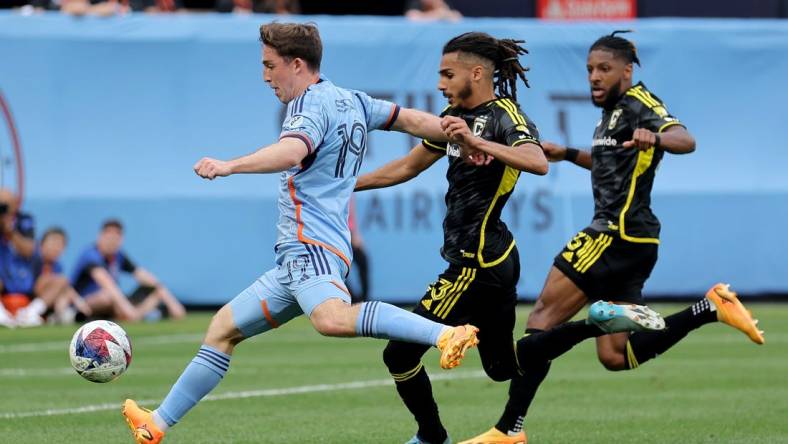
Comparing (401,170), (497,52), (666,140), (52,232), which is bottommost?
(52,232)

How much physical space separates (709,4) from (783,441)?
16.5 meters

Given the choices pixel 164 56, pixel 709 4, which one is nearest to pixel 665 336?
pixel 164 56

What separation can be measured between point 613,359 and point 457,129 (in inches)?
109

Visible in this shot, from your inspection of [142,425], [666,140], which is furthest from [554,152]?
[142,425]

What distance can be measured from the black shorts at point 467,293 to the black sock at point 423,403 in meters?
0.34

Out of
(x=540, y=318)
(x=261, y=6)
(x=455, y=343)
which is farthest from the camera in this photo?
(x=261, y=6)

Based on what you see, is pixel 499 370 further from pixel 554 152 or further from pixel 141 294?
pixel 141 294

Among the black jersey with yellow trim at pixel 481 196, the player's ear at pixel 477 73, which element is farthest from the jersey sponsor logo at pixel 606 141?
the player's ear at pixel 477 73

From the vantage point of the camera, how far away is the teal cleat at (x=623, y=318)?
27.5 feet

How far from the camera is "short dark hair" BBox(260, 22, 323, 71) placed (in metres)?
7.78

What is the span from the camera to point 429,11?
20641 millimetres

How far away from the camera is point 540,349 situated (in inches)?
351

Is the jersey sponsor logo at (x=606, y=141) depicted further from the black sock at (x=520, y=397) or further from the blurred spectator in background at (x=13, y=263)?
the blurred spectator in background at (x=13, y=263)

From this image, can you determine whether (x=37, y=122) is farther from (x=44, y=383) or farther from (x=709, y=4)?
(x=709, y=4)
